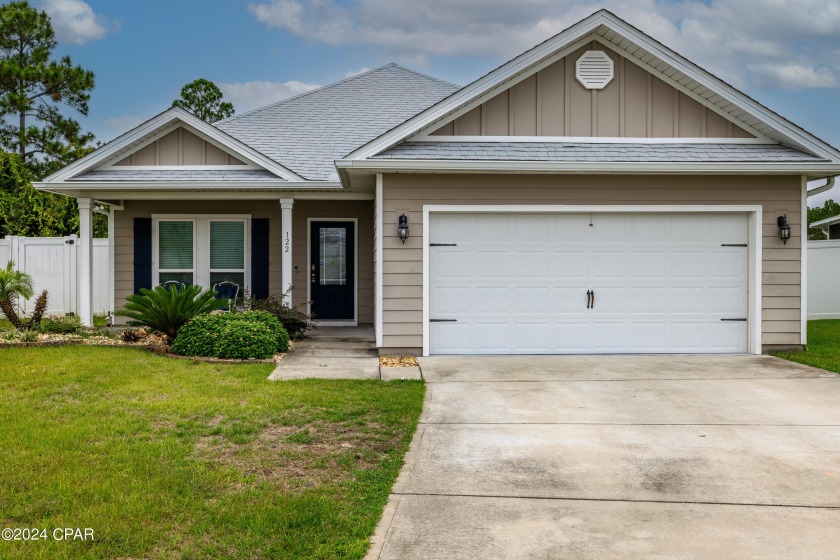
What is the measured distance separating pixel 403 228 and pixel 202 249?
5219mm

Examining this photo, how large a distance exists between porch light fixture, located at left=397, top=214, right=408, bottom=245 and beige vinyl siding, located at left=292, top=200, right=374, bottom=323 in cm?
355

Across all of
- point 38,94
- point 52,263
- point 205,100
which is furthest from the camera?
point 205,100

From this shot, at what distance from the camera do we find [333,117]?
14.6m

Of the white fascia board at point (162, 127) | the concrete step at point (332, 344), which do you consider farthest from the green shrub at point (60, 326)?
the concrete step at point (332, 344)

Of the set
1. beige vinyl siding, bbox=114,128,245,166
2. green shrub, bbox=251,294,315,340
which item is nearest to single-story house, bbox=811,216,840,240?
green shrub, bbox=251,294,315,340

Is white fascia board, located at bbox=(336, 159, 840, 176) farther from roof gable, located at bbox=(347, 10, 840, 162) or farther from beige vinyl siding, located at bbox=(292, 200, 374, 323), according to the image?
beige vinyl siding, located at bbox=(292, 200, 374, 323)

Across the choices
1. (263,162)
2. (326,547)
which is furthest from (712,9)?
(326,547)

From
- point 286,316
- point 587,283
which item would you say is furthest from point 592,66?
point 286,316

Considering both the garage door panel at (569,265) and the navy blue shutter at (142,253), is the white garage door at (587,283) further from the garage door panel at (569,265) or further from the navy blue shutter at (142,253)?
the navy blue shutter at (142,253)

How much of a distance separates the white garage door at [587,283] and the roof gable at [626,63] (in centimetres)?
131

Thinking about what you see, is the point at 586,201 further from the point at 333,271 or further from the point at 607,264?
the point at 333,271

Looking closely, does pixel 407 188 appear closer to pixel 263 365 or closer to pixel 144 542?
pixel 263 365

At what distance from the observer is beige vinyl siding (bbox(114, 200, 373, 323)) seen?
12.6 m

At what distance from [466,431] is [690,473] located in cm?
182
